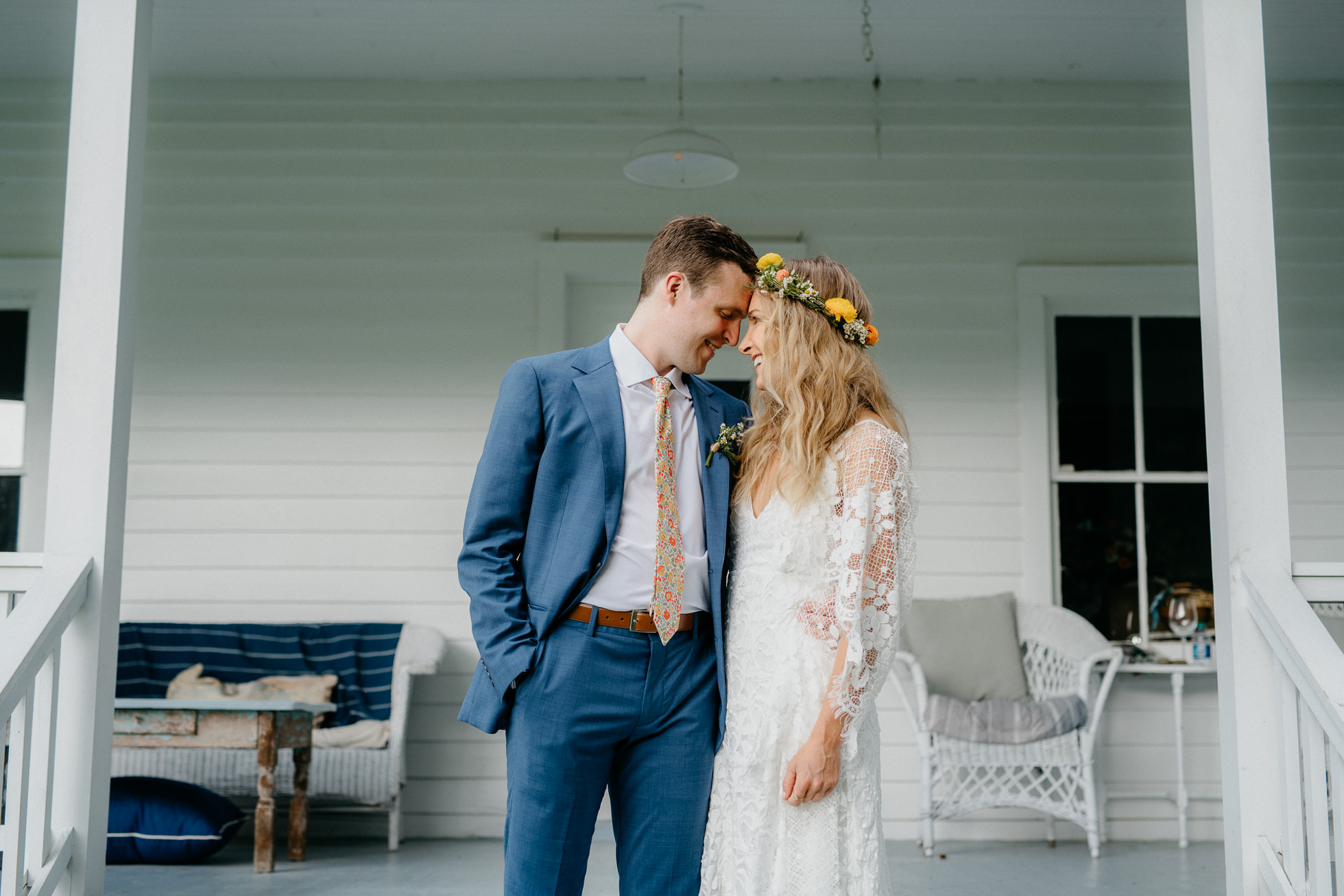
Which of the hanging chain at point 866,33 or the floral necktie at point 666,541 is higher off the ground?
the hanging chain at point 866,33

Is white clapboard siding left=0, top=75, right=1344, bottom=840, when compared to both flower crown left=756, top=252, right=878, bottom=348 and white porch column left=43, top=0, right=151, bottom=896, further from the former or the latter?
flower crown left=756, top=252, right=878, bottom=348

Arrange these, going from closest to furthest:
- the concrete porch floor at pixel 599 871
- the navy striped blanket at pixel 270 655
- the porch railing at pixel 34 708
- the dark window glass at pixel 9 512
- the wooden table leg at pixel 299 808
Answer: the porch railing at pixel 34 708
the concrete porch floor at pixel 599 871
the wooden table leg at pixel 299 808
the navy striped blanket at pixel 270 655
the dark window glass at pixel 9 512

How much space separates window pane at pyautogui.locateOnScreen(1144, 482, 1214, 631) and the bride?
323 centimetres

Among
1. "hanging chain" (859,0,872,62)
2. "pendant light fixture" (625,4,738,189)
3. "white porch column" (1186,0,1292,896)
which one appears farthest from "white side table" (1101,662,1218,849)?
"hanging chain" (859,0,872,62)

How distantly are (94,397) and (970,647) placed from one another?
3.23 metres

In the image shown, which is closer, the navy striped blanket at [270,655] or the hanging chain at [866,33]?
the hanging chain at [866,33]

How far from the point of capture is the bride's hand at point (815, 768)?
182 cm

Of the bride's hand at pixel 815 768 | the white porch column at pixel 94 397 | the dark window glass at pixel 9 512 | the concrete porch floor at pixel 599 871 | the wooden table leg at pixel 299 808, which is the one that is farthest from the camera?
the dark window glass at pixel 9 512

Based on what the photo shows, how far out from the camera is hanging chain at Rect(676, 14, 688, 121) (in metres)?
4.39

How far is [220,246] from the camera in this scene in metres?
4.78

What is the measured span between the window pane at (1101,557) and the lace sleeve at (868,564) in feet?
10.3

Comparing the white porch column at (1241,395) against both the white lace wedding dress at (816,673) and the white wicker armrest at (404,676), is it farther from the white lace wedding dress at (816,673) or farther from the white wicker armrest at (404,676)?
the white wicker armrest at (404,676)

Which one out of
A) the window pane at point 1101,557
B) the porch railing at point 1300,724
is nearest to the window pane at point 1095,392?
the window pane at point 1101,557

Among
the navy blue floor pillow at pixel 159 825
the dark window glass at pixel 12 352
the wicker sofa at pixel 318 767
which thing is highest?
the dark window glass at pixel 12 352
